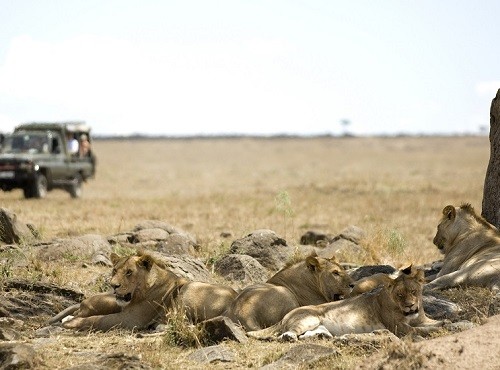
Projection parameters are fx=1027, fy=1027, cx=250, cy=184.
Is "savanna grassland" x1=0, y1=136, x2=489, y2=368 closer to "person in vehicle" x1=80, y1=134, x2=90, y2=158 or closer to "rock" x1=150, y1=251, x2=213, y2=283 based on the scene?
"rock" x1=150, y1=251, x2=213, y2=283

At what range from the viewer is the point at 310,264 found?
1023 cm

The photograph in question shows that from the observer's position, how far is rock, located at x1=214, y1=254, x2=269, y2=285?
13.0m

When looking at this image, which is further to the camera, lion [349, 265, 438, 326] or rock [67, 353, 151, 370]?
lion [349, 265, 438, 326]

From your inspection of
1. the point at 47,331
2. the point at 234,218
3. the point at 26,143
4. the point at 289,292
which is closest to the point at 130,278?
the point at 47,331

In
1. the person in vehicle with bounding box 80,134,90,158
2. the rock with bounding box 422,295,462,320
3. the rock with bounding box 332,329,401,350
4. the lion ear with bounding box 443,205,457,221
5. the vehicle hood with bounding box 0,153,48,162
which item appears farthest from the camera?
the person in vehicle with bounding box 80,134,90,158

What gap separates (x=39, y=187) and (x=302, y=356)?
2313cm

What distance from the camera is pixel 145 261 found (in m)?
10.3

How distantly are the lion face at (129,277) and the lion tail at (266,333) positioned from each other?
1.45m

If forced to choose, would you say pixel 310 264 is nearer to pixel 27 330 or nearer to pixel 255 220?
pixel 27 330

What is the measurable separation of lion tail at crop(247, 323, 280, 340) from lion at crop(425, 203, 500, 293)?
10.5 ft

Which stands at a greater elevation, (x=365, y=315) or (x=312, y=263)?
(x=312, y=263)

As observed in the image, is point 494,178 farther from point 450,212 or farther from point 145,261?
point 145,261

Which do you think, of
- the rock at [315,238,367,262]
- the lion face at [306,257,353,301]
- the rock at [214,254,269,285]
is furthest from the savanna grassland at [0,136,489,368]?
the lion face at [306,257,353,301]

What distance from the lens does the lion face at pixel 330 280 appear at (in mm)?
10211
